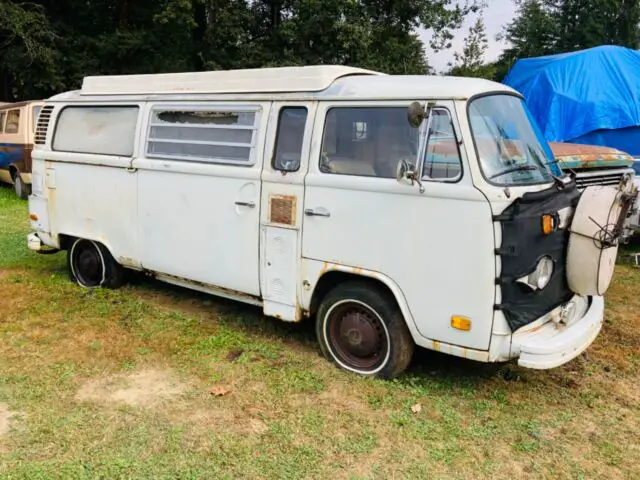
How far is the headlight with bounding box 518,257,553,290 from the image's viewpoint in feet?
12.5

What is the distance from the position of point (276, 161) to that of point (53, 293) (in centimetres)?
333

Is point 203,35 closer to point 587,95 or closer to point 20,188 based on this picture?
point 20,188

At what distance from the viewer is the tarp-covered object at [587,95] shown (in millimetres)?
10188

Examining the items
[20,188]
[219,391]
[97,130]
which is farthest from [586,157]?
[20,188]

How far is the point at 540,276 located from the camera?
12.8 ft

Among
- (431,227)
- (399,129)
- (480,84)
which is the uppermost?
(480,84)

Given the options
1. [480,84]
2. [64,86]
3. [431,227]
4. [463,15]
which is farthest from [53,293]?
[463,15]

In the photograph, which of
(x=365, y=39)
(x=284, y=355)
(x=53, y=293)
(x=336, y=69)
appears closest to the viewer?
(x=336, y=69)

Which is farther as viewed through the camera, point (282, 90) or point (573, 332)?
point (282, 90)

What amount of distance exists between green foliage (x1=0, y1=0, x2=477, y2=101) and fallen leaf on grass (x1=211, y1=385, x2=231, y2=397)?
1412 centimetres

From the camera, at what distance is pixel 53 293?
637 centimetres

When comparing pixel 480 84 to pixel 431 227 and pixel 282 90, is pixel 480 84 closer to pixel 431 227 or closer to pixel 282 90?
pixel 431 227

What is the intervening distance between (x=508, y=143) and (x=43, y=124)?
5098 mm

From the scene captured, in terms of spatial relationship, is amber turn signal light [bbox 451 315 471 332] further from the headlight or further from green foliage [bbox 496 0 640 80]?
green foliage [bbox 496 0 640 80]
